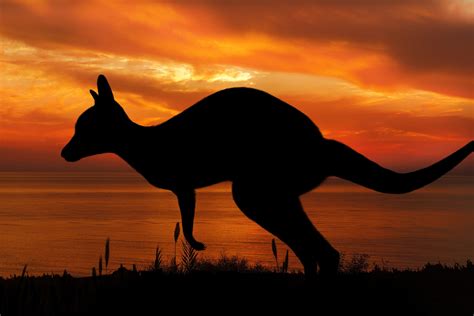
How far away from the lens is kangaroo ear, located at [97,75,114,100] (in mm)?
7746

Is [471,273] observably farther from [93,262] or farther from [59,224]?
[59,224]

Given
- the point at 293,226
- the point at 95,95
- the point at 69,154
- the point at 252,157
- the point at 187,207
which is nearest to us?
the point at 293,226

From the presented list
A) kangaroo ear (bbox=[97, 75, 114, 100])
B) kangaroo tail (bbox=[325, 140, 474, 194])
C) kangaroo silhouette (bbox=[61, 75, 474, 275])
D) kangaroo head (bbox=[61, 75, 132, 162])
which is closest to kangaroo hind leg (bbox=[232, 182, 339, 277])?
kangaroo silhouette (bbox=[61, 75, 474, 275])

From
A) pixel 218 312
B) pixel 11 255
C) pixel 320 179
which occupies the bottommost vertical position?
pixel 11 255

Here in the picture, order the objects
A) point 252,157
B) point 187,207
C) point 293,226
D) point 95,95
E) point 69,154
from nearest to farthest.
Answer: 1. point 293,226
2. point 252,157
3. point 187,207
4. point 95,95
5. point 69,154

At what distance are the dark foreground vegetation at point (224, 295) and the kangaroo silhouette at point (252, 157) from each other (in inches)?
14.2

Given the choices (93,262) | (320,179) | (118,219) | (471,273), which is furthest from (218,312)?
(118,219)

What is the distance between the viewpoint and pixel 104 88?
7.83 meters

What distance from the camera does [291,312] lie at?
21.6 feet

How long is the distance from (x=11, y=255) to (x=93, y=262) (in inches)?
287

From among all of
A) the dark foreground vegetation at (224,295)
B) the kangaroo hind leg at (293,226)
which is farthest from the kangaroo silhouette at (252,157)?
the dark foreground vegetation at (224,295)

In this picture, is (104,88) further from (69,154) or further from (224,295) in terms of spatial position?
(224,295)

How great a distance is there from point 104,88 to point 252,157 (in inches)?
77.8

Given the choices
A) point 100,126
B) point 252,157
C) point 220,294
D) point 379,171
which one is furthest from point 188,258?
point 379,171
